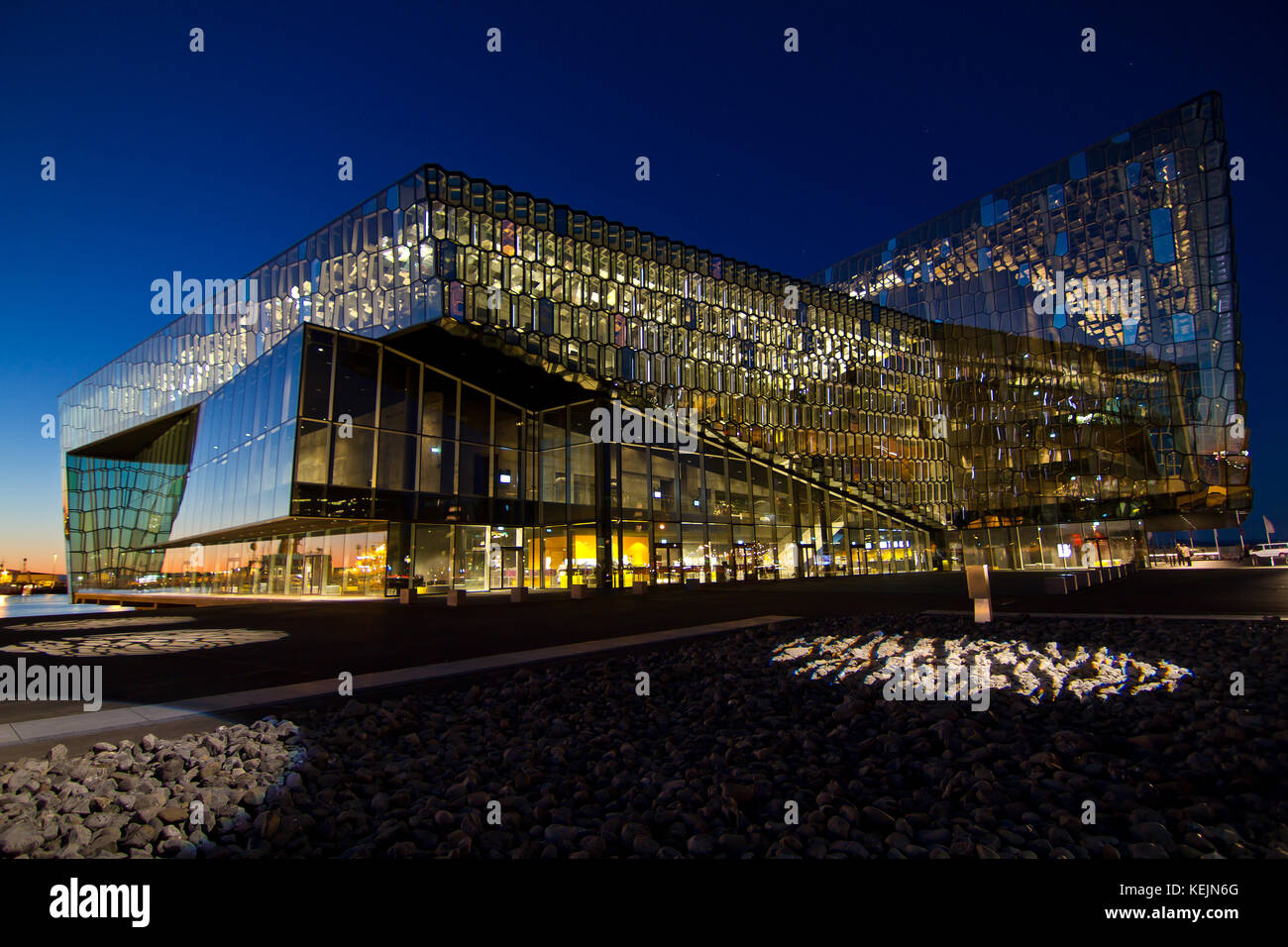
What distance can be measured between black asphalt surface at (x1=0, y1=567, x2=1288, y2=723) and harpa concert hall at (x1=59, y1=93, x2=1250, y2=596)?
280 inches

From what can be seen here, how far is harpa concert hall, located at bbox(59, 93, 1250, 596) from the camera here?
2661 centimetres

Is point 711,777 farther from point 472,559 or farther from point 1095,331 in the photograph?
point 1095,331

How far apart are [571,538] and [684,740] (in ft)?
88.6

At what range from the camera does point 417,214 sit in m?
25.4

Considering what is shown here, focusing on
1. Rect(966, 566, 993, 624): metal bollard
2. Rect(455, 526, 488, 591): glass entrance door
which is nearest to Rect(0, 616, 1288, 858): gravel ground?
Rect(966, 566, 993, 624): metal bollard

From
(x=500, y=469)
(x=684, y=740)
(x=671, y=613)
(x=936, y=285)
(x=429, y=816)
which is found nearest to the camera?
(x=429, y=816)

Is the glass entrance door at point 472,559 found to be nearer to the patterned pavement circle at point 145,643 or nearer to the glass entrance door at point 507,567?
the glass entrance door at point 507,567

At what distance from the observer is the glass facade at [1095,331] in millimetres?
38156

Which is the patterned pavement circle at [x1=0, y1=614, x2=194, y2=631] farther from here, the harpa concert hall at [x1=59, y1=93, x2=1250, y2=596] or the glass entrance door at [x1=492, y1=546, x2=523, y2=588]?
the glass entrance door at [x1=492, y1=546, x2=523, y2=588]

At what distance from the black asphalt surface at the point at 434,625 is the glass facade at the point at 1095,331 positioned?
23848 mm

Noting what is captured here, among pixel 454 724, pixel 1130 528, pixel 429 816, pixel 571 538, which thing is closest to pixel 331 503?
pixel 571 538

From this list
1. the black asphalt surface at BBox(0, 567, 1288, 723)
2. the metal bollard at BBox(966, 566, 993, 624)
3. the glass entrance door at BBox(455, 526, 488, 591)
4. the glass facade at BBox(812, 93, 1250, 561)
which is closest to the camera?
the black asphalt surface at BBox(0, 567, 1288, 723)

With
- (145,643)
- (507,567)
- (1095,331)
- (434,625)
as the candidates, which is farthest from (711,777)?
(1095,331)

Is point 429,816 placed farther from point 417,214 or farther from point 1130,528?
point 1130,528
